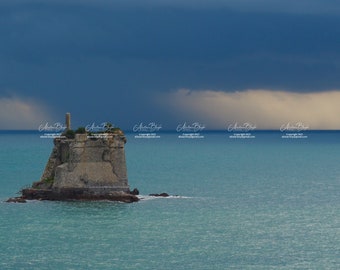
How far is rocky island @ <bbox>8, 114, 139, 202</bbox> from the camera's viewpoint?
80.3 m

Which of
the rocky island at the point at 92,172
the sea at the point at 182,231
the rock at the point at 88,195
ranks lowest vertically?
the sea at the point at 182,231

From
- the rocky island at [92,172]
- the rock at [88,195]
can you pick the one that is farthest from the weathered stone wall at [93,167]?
the rock at [88,195]

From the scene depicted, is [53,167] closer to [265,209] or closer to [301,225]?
[265,209]

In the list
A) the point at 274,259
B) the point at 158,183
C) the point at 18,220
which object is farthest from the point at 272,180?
the point at 274,259

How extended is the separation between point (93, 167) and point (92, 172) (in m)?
0.46

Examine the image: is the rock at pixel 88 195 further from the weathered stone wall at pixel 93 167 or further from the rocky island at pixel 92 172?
the weathered stone wall at pixel 93 167

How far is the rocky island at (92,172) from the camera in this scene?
80.3m

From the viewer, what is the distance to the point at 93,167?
263ft

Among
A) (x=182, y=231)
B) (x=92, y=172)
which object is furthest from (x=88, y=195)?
(x=182, y=231)

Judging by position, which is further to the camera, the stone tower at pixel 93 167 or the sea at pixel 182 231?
the stone tower at pixel 93 167

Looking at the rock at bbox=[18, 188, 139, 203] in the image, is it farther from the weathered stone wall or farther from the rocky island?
the weathered stone wall

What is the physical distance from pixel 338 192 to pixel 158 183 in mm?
23392

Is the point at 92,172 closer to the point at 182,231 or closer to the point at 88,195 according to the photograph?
the point at 88,195

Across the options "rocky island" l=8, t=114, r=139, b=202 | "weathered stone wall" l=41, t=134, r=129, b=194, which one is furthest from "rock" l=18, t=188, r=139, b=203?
"weathered stone wall" l=41, t=134, r=129, b=194
